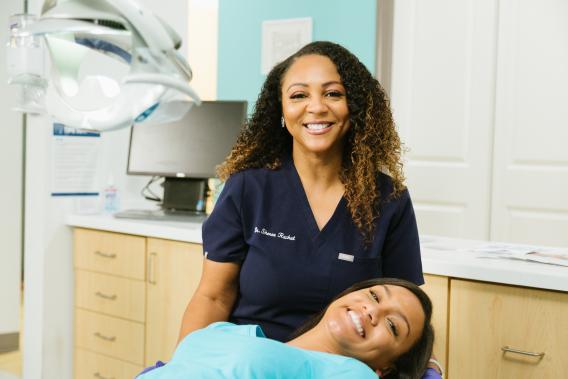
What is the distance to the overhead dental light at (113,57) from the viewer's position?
705 millimetres

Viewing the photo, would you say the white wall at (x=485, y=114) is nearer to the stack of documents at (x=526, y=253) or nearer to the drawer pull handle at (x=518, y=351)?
the stack of documents at (x=526, y=253)

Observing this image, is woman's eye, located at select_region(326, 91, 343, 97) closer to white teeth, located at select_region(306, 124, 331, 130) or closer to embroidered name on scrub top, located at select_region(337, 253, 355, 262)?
white teeth, located at select_region(306, 124, 331, 130)

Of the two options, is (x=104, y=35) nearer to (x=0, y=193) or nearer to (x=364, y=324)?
(x=364, y=324)

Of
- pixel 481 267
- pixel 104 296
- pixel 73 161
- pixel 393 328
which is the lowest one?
pixel 104 296

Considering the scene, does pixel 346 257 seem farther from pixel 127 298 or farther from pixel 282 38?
pixel 282 38

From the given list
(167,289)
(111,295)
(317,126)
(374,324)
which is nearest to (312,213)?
(317,126)

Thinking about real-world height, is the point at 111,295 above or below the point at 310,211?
below

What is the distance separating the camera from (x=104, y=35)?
74 centimetres

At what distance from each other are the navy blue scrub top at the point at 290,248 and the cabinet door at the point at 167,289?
0.84 meters

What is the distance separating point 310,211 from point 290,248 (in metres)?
0.11

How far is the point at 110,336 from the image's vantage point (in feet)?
9.24

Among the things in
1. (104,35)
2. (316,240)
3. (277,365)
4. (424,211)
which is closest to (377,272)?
(316,240)

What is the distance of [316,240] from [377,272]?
6.8 inches

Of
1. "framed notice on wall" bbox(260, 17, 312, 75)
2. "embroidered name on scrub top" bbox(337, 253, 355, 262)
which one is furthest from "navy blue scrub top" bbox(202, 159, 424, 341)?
"framed notice on wall" bbox(260, 17, 312, 75)
